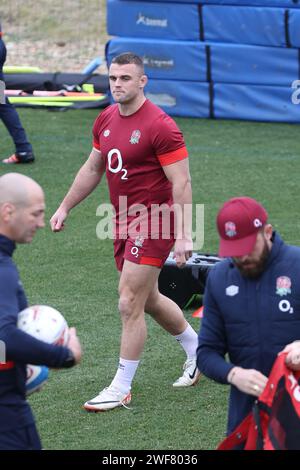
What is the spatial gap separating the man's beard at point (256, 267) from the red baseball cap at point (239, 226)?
83 millimetres

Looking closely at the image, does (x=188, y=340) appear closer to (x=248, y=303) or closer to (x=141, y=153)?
(x=141, y=153)

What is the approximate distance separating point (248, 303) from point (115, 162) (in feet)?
7.54

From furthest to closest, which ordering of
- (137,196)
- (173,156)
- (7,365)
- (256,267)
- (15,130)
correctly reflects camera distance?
(15,130) → (137,196) → (173,156) → (256,267) → (7,365)

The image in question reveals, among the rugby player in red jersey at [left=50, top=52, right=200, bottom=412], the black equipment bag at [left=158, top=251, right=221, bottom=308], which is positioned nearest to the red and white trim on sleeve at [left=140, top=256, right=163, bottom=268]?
the rugby player in red jersey at [left=50, top=52, right=200, bottom=412]

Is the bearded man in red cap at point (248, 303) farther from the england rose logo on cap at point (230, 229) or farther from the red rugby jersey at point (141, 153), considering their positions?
the red rugby jersey at point (141, 153)

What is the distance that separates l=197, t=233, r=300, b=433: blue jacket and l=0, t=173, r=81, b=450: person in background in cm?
66

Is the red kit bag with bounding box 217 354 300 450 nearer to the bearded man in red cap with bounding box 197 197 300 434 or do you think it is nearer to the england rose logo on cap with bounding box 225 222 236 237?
the bearded man in red cap with bounding box 197 197 300 434

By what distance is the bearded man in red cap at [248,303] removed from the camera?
487 cm

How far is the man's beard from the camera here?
16.0 ft

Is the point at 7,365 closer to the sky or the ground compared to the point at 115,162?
closer to the ground

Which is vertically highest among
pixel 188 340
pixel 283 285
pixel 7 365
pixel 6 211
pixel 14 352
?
pixel 6 211

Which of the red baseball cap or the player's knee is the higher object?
the red baseball cap

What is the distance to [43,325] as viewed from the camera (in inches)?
189

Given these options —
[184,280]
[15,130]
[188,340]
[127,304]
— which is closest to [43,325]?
[127,304]
